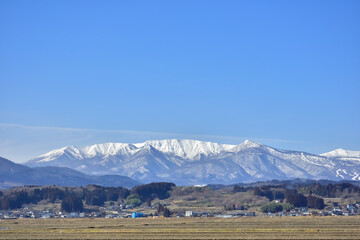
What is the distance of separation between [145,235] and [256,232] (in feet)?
60.0

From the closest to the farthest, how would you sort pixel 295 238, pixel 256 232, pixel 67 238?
pixel 295 238
pixel 67 238
pixel 256 232

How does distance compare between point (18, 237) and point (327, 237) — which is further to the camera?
point (18, 237)

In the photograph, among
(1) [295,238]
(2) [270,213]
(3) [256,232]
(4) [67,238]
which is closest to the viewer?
(1) [295,238]

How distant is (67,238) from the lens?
96.6m

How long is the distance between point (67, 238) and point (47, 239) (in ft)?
9.94

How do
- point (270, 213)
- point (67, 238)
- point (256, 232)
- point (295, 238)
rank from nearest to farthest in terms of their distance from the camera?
point (295, 238), point (67, 238), point (256, 232), point (270, 213)

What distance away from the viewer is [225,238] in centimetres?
9119

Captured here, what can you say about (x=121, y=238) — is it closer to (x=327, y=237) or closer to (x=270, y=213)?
(x=327, y=237)

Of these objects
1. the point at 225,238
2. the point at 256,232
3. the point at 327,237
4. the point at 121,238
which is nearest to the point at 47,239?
the point at 121,238

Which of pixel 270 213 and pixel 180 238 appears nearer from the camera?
pixel 180 238

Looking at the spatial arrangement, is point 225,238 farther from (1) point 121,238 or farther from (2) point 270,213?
(2) point 270,213

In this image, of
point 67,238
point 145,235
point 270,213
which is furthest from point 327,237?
point 270,213

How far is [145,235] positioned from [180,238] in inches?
382

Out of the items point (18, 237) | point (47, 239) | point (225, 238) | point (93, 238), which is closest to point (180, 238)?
point (225, 238)
